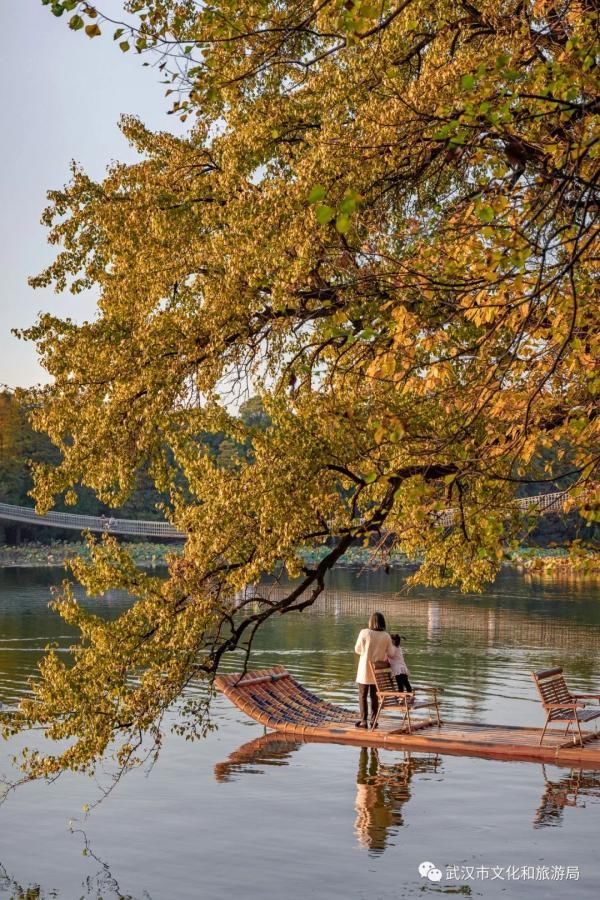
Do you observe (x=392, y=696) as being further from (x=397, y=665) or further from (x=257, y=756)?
(x=257, y=756)

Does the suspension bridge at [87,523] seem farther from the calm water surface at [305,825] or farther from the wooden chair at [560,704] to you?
the wooden chair at [560,704]

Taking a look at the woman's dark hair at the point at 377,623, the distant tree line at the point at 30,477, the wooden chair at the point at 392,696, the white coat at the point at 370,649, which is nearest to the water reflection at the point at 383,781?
the wooden chair at the point at 392,696

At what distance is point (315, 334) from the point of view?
12.0 meters

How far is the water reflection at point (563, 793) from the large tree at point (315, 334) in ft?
10.8

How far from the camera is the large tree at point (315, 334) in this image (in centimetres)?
892

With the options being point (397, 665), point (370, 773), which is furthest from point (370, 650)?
point (370, 773)

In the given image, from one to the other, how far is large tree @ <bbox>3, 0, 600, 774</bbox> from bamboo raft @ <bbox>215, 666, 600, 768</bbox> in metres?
4.31

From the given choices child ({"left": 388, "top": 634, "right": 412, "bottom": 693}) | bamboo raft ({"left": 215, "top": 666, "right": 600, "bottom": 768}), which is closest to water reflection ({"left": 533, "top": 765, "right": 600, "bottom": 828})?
bamboo raft ({"left": 215, "top": 666, "right": 600, "bottom": 768})

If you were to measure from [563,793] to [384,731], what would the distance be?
11.3ft

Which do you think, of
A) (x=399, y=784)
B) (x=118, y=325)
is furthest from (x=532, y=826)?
(x=118, y=325)

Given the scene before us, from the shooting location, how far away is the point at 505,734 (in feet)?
58.8

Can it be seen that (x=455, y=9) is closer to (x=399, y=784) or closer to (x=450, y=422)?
(x=450, y=422)

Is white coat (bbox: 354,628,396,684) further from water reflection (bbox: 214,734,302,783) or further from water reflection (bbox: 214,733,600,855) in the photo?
water reflection (bbox: 214,734,302,783)

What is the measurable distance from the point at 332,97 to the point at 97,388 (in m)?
4.02
